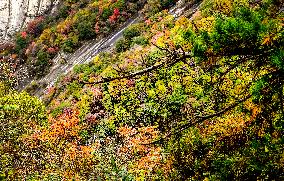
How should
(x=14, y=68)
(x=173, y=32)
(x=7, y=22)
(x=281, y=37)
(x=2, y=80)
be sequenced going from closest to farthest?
1. (x=281, y=37)
2. (x=173, y=32)
3. (x=2, y=80)
4. (x=14, y=68)
5. (x=7, y=22)

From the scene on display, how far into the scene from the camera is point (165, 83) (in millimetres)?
25688

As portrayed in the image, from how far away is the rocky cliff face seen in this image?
70975mm

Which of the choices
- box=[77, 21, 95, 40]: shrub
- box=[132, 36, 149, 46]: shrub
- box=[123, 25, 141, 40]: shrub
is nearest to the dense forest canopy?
box=[132, 36, 149, 46]: shrub

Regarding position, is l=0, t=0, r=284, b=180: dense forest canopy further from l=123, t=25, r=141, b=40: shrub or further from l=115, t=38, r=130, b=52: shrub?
l=123, t=25, r=141, b=40: shrub

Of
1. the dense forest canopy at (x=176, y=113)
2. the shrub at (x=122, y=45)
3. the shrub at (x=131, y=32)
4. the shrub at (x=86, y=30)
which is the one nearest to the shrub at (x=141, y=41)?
the dense forest canopy at (x=176, y=113)

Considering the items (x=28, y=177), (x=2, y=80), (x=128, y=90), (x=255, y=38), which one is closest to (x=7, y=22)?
(x=2, y=80)

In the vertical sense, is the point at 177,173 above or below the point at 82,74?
above

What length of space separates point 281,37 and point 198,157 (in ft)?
34.6

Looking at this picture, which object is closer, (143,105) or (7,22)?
(143,105)

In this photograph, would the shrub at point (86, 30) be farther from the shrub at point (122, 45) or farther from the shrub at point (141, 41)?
the shrub at point (141, 41)

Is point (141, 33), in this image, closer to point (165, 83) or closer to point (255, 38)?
point (165, 83)

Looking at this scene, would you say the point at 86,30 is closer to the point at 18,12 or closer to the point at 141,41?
the point at 141,41

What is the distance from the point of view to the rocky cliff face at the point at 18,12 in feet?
233

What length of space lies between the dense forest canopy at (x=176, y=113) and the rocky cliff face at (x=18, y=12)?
31475mm
